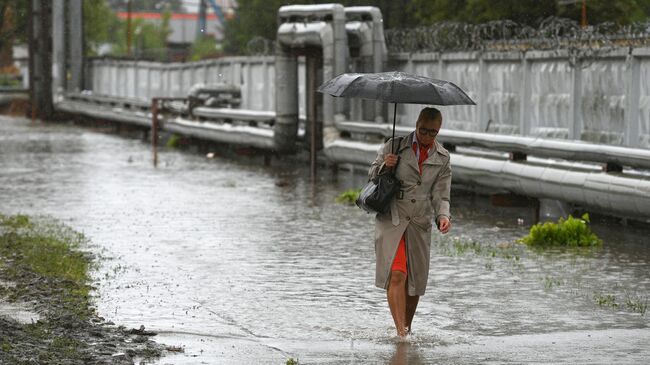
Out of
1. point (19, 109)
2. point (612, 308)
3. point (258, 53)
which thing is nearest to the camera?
point (612, 308)

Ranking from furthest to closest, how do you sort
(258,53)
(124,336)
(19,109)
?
(19,109) → (258,53) → (124,336)

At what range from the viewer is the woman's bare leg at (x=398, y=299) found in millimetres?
9602

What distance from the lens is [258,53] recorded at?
36594 millimetres

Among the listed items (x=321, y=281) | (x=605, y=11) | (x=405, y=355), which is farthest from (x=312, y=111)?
(x=405, y=355)

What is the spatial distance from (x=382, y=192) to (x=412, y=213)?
0.25 meters

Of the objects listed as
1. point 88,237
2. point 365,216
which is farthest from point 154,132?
point 88,237

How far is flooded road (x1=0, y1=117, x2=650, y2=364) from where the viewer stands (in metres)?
9.40

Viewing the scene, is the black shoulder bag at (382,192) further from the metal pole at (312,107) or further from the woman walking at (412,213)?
the metal pole at (312,107)

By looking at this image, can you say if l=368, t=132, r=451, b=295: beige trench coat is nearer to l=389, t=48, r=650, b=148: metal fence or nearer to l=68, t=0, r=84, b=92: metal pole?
l=389, t=48, r=650, b=148: metal fence

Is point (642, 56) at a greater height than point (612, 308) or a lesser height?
greater

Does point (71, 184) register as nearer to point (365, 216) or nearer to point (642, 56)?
point (365, 216)

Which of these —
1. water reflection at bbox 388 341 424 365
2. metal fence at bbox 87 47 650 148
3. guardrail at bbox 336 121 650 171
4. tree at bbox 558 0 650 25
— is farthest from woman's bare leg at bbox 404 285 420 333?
tree at bbox 558 0 650 25

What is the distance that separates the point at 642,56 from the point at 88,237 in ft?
23.4

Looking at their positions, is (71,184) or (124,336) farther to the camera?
(71,184)
